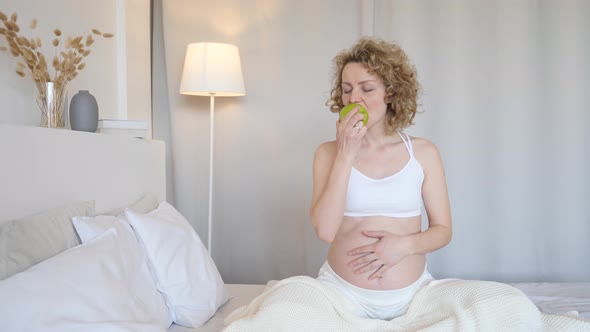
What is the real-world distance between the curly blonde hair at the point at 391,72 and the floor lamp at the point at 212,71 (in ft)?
4.21

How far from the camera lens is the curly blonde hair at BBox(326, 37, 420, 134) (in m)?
1.78

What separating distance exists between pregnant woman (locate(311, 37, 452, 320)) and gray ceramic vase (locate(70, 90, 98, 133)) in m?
0.82

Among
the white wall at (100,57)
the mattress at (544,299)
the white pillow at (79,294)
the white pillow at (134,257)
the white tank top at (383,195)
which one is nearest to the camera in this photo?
the white pillow at (79,294)

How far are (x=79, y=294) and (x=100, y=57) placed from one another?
1.63 meters

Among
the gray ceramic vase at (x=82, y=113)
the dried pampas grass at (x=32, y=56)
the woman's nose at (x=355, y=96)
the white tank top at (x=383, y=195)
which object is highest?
the dried pampas grass at (x=32, y=56)

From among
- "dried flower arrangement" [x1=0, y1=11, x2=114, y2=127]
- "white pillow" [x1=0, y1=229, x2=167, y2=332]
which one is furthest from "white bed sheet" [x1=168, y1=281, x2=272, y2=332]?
"dried flower arrangement" [x1=0, y1=11, x2=114, y2=127]

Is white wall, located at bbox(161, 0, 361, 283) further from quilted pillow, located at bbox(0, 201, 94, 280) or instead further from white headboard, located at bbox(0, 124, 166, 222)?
quilted pillow, located at bbox(0, 201, 94, 280)

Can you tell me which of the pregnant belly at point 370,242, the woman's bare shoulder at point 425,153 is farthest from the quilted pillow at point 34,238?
the woman's bare shoulder at point 425,153

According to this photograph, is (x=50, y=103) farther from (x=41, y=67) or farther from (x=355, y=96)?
(x=355, y=96)

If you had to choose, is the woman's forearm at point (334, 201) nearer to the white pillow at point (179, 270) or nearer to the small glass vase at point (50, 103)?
the white pillow at point (179, 270)

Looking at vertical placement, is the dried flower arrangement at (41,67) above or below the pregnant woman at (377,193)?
above

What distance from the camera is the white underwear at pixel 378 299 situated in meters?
1.55

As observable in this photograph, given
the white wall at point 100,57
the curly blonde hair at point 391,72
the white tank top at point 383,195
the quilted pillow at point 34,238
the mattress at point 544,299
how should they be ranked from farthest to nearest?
the white wall at point 100,57 < the mattress at point 544,299 < the curly blonde hair at point 391,72 < the white tank top at point 383,195 < the quilted pillow at point 34,238

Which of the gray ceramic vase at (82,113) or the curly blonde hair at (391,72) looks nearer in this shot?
the curly blonde hair at (391,72)
